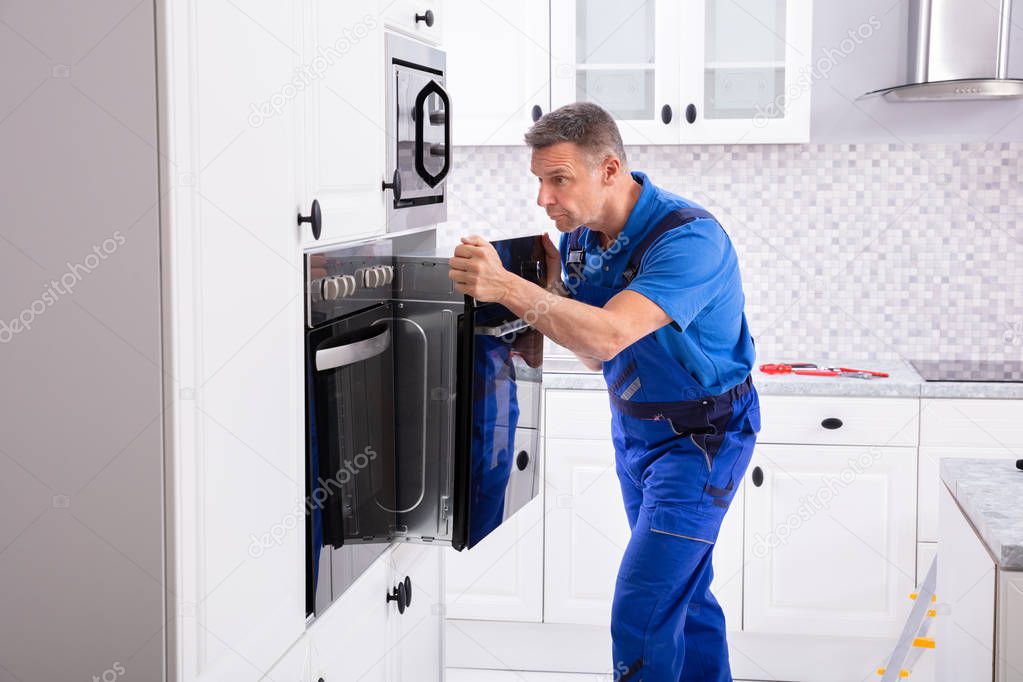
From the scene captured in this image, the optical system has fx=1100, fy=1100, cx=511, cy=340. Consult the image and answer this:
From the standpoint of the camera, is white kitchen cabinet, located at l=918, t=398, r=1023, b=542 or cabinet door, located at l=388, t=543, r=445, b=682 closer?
cabinet door, located at l=388, t=543, r=445, b=682

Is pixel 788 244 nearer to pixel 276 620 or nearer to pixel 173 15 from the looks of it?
pixel 276 620

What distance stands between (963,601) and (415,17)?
137 cm

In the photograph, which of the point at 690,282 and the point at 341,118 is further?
the point at 690,282

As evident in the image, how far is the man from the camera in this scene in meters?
2.04

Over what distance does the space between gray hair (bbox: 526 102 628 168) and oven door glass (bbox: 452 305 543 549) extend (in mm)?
357

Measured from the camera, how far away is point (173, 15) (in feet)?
3.61

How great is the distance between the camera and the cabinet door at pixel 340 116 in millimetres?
1500

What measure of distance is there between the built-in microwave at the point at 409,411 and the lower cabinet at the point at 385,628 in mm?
53

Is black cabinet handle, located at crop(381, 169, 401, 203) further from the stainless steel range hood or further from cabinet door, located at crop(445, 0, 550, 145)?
the stainless steel range hood

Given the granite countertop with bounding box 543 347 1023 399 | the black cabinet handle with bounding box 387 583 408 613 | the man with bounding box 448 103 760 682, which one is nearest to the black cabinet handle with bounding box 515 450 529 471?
the man with bounding box 448 103 760 682

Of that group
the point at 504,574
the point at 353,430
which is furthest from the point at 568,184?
the point at 504,574

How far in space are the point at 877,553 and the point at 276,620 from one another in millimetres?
2083

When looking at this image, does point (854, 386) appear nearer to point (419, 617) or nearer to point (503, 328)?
point (419, 617)

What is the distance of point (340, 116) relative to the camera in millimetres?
1628
